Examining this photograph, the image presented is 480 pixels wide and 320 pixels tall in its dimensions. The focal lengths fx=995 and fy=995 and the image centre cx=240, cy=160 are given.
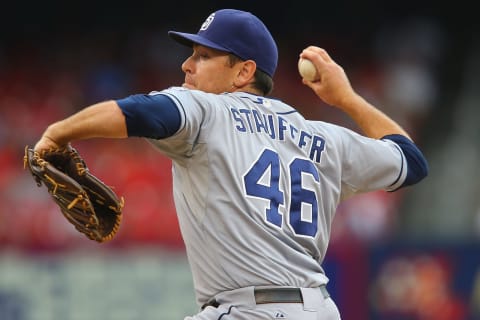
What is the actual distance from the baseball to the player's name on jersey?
1.73 ft

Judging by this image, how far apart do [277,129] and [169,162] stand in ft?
23.3

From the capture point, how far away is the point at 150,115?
317 cm

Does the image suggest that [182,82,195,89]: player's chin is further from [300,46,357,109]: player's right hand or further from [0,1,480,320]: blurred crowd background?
[0,1,480,320]: blurred crowd background

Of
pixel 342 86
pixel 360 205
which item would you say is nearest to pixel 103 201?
pixel 342 86

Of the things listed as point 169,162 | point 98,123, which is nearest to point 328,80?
point 98,123

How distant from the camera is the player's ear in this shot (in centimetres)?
380

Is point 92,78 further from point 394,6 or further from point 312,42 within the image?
point 394,6

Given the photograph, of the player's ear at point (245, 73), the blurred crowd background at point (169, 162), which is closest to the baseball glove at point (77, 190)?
the player's ear at point (245, 73)

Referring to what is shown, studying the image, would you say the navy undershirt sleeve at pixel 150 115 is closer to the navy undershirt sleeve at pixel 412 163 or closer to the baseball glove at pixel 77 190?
the baseball glove at pixel 77 190

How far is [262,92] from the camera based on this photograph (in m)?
3.91

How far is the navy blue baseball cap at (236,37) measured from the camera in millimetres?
3752

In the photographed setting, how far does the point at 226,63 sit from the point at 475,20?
36.6ft

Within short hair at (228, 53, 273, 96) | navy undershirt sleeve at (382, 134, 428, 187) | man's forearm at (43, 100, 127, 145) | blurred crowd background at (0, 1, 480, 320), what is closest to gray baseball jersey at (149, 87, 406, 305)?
short hair at (228, 53, 273, 96)

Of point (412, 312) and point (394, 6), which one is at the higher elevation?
point (394, 6)
